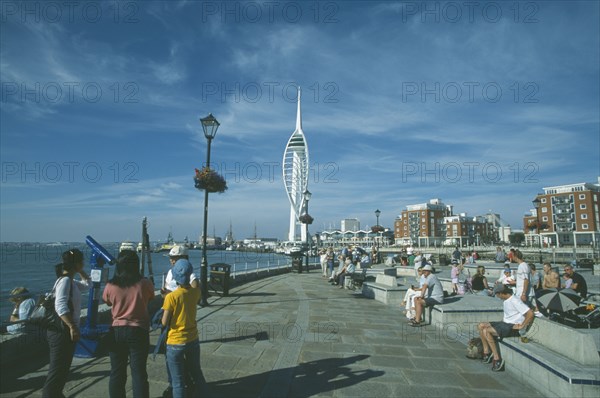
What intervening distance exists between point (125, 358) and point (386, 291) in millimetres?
9131

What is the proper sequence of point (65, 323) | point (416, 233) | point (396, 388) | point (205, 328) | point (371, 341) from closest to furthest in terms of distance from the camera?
point (65, 323)
point (396, 388)
point (371, 341)
point (205, 328)
point (416, 233)

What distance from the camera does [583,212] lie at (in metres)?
83.3

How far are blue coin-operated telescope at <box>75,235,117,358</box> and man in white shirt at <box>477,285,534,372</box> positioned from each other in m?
5.84

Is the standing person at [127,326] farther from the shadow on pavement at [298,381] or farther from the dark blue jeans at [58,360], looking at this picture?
the shadow on pavement at [298,381]

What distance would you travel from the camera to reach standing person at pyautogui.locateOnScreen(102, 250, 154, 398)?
3.81m

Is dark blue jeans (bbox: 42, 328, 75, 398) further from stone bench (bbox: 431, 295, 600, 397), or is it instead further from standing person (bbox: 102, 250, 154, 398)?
stone bench (bbox: 431, 295, 600, 397)

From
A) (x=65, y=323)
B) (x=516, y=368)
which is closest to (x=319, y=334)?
(x=516, y=368)

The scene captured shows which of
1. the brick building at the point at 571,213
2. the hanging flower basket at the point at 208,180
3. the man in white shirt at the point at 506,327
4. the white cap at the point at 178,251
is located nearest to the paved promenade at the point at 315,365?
the man in white shirt at the point at 506,327

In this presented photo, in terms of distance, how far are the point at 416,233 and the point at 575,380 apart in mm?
132131

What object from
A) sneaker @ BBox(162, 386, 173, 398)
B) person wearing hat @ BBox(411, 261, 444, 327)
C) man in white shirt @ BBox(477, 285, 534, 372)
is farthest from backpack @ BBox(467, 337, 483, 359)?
sneaker @ BBox(162, 386, 173, 398)

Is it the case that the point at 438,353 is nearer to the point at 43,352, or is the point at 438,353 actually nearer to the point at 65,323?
the point at 65,323

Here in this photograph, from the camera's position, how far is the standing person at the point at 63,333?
12.5 feet

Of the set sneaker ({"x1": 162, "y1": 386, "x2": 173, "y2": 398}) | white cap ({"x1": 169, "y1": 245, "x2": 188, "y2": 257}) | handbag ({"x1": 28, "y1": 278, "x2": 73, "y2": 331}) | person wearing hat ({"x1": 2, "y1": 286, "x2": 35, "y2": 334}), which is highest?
white cap ({"x1": 169, "y1": 245, "x2": 188, "y2": 257})

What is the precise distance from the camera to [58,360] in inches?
152
